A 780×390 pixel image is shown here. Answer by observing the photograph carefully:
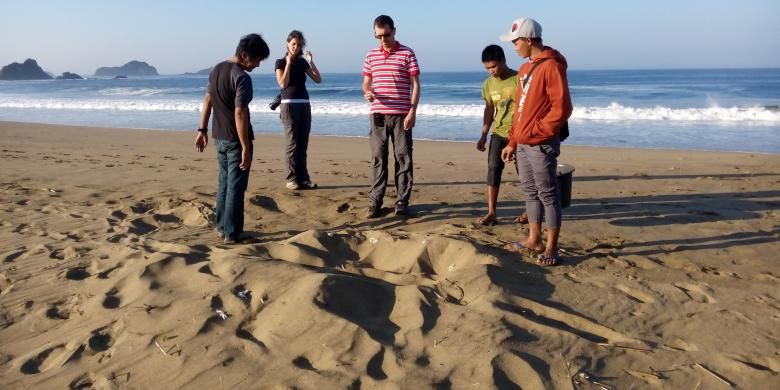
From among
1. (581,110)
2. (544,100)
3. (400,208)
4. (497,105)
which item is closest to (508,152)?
(544,100)

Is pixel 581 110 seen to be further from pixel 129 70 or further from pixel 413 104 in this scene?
pixel 129 70

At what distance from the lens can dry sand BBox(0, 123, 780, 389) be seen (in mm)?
2725

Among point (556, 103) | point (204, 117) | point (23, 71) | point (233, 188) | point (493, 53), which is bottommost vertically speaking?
point (233, 188)

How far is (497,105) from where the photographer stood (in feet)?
17.4

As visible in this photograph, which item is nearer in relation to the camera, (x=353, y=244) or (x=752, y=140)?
(x=353, y=244)

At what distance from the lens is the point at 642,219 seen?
18.9ft

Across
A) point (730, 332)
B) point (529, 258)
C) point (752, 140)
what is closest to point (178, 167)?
point (529, 258)

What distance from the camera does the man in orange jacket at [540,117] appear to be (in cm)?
392

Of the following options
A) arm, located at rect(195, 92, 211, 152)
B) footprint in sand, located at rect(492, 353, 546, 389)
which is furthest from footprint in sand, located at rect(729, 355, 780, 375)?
arm, located at rect(195, 92, 211, 152)

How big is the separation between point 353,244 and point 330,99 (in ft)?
90.8

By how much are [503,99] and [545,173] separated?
49.5 inches

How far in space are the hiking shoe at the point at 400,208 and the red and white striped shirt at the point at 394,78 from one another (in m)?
0.85

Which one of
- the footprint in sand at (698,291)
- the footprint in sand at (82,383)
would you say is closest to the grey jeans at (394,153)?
the footprint in sand at (698,291)

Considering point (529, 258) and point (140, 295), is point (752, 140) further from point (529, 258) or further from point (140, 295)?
point (140, 295)
